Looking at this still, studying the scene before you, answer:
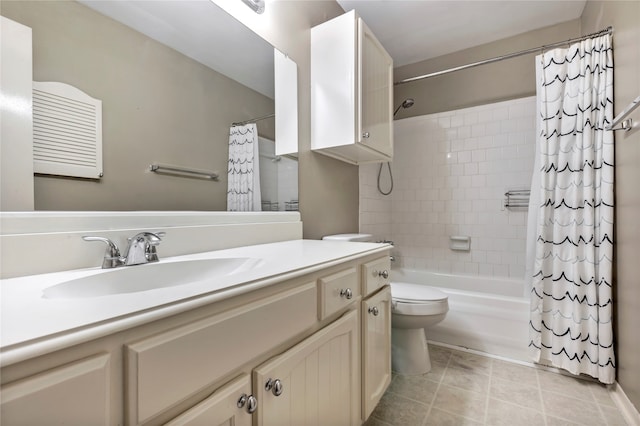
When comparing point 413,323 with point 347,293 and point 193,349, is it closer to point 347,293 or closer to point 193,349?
point 347,293

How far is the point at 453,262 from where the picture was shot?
268 cm

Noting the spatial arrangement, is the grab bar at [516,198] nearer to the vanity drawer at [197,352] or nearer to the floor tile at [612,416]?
the floor tile at [612,416]

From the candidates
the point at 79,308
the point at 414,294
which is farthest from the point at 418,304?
the point at 79,308

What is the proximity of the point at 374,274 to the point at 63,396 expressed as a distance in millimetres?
1017

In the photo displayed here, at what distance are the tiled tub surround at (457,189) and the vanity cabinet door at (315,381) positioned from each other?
1469 millimetres

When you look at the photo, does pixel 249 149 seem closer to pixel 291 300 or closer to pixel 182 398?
pixel 291 300

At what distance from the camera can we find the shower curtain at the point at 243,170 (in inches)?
48.8

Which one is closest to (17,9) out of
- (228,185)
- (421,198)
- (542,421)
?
(228,185)

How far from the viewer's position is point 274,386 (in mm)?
685

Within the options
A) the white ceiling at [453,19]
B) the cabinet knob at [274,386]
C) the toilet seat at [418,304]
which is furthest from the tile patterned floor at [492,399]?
the white ceiling at [453,19]

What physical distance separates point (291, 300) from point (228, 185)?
2.18ft

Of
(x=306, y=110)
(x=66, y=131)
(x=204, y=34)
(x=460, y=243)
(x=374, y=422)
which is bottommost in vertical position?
(x=374, y=422)

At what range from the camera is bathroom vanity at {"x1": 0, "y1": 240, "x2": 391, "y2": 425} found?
365 millimetres

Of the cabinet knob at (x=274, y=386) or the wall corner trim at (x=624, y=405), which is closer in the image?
the cabinet knob at (x=274, y=386)
